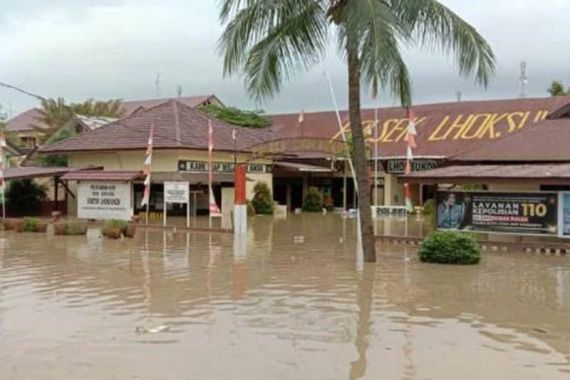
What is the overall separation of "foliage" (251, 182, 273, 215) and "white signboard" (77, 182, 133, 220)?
8519mm

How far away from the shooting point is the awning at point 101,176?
32.8 meters

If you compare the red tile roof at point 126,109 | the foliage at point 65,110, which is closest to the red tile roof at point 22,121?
the red tile roof at point 126,109

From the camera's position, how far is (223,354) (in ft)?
27.8

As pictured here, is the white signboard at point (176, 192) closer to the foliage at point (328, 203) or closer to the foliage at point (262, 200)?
the foliage at point (262, 200)

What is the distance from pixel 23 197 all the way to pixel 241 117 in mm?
19007

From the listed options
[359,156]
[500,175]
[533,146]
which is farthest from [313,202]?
[359,156]

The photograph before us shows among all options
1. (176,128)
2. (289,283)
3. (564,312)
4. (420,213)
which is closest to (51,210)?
(176,128)

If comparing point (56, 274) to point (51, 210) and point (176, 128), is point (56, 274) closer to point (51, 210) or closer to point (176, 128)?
point (176, 128)

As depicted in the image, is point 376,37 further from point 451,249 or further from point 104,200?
point 104,200

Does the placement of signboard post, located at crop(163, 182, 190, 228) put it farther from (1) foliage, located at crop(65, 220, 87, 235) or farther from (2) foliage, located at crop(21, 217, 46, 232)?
(1) foliage, located at crop(65, 220, 87, 235)

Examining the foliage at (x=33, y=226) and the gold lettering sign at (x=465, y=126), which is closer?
the foliage at (x=33, y=226)

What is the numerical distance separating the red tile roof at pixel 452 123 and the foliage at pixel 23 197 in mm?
17392

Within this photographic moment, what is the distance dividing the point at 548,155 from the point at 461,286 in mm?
12806

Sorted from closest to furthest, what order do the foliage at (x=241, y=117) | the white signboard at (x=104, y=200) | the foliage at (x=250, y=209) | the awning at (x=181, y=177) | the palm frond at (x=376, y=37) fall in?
the palm frond at (x=376, y=37), the white signboard at (x=104, y=200), the awning at (x=181, y=177), the foliage at (x=250, y=209), the foliage at (x=241, y=117)
